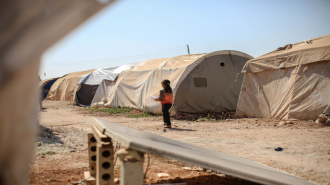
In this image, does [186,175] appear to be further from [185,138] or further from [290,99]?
[290,99]

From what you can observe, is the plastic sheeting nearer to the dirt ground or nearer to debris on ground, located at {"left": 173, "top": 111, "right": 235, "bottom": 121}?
debris on ground, located at {"left": 173, "top": 111, "right": 235, "bottom": 121}

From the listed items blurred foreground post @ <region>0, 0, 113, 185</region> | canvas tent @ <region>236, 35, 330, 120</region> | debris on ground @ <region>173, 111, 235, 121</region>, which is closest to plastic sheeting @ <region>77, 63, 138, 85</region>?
debris on ground @ <region>173, 111, 235, 121</region>

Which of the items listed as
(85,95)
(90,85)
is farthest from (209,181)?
(85,95)

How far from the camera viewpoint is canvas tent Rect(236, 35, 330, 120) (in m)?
8.13

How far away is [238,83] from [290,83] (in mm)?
4361

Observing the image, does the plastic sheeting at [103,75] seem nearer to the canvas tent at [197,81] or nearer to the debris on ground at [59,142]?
the canvas tent at [197,81]

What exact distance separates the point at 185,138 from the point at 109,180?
153 inches

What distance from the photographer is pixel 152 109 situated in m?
12.2

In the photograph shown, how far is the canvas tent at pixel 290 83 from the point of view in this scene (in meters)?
8.13

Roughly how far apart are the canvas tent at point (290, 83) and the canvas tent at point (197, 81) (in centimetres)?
206

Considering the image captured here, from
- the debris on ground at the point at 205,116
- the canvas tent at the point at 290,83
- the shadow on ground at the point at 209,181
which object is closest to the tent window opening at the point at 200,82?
the debris on ground at the point at 205,116

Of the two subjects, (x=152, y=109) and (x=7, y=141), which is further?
(x=152, y=109)

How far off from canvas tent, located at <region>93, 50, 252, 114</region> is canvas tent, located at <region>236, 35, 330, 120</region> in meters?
2.06

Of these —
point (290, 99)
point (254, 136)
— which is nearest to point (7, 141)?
point (254, 136)
